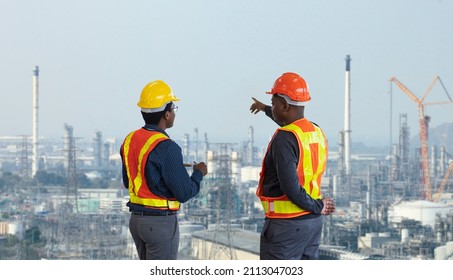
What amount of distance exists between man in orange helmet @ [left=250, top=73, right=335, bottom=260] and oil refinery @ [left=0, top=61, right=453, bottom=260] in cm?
1464

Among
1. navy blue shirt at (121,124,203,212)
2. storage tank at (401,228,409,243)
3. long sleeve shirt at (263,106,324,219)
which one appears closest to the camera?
long sleeve shirt at (263,106,324,219)

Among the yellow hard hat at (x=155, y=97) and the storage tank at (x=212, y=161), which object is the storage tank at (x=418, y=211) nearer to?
the storage tank at (x=212, y=161)

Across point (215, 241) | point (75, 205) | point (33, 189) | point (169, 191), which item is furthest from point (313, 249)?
point (33, 189)

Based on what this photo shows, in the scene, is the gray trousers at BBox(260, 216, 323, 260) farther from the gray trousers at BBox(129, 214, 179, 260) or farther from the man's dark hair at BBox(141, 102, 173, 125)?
the man's dark hair at BBox(141, 102, 173, 125)

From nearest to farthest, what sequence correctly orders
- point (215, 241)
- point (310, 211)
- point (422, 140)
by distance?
point (310, 211), point (215, 241), point (422, 140)

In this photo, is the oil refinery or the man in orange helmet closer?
the man in orange helmet

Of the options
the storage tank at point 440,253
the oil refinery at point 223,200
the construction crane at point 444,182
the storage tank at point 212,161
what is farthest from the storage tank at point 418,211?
the storage tank at point 212,161

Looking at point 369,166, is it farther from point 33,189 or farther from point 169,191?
point 169,191

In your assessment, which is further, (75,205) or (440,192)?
(440,192)

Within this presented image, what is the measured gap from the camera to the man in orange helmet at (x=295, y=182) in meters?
1.84

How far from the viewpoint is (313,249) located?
1.96m

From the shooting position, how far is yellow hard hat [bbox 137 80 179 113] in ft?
6.48

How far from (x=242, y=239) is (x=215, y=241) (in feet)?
2.56

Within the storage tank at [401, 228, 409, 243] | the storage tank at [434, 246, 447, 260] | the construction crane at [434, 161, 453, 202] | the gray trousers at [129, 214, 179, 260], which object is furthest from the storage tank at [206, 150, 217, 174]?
the gray trousers at [129, 214, 179, 260]
